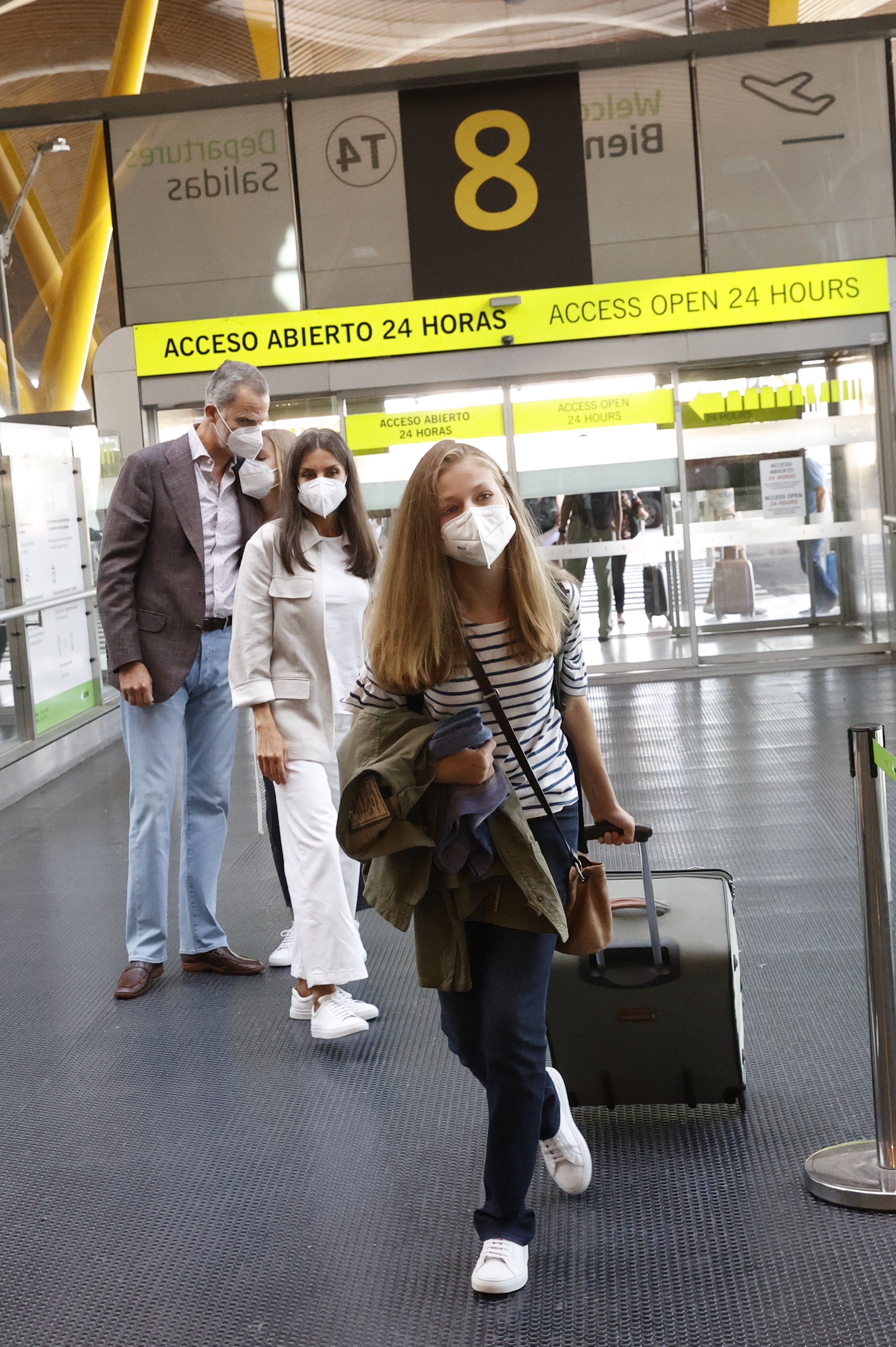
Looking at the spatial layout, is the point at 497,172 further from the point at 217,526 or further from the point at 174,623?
the point at 174,623

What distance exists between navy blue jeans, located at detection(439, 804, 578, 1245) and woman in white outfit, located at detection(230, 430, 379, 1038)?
1.37m

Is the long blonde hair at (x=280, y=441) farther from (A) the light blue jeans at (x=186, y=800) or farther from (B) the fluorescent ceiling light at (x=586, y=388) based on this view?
(B) the fluorescent ceiling light at (x=586, y=388)

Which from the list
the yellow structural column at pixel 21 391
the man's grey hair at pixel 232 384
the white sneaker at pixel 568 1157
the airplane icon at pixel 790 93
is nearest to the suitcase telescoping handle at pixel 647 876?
the white sneaker at pixel 568 1157

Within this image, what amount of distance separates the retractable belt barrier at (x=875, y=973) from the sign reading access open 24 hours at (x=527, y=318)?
8934 mm

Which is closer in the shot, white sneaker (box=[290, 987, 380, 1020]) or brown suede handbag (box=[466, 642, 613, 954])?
brown suede handbag (box=[466, 642, 613, 954])

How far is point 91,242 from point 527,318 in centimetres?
412

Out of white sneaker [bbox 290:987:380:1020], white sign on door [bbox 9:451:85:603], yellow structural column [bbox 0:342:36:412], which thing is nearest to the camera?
white sneaker [bbox 290:987:380:1020]

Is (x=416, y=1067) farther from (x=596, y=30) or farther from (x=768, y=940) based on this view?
(x=596, y=30)

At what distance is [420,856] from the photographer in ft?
8.22

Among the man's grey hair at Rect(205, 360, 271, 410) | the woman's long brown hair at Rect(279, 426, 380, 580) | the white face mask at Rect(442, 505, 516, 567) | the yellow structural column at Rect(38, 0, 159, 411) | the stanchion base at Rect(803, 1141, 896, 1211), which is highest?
the yellow structural column at Rect(38, 0, 159, 411)

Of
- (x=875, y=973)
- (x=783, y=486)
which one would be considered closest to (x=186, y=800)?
(x=875, y=973)

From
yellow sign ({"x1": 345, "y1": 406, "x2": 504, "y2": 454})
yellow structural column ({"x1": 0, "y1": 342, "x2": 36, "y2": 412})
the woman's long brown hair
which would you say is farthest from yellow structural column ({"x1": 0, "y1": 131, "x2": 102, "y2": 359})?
the woman's long brown hair

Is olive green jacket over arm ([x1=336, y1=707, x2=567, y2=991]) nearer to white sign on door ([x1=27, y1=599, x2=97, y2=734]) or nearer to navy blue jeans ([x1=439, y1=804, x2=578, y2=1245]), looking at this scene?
navy blue jeans ([x1=439, y1=804, x2=578, y2=1245])

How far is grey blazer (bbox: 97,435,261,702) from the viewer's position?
14.5 ft
